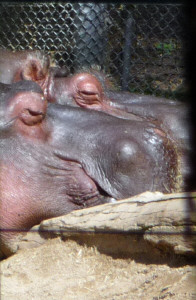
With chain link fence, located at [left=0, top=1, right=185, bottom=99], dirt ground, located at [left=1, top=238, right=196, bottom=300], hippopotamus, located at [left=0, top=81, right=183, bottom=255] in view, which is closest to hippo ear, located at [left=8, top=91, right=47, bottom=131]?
hippopotamus, located at [left=0, top=81, right=183, bottom=255]

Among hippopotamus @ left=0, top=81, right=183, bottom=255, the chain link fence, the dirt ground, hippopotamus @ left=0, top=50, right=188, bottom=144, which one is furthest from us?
the chain link fence

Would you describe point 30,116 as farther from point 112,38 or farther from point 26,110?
point 112,38

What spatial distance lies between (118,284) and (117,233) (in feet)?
0.68

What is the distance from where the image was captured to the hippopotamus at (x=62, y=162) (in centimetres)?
278

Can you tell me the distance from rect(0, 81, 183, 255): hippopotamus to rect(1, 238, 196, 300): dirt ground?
24cm

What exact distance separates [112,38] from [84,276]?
3165 millimetres

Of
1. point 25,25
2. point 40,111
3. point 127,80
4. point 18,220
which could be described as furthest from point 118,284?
point 25,25

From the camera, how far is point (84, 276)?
229cm

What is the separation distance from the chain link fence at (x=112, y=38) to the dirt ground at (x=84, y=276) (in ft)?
8.43

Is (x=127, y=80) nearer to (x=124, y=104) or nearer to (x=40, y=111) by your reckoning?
(x=124, y=104)

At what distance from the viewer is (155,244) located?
2.15 m

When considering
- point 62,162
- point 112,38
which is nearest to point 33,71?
point 62,162

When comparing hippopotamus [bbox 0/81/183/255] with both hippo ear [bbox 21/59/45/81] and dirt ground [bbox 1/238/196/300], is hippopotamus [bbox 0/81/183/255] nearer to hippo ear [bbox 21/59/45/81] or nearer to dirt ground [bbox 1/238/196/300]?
dirt ground [bbox 1/238/196/300]

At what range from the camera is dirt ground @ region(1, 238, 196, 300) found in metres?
2.01
